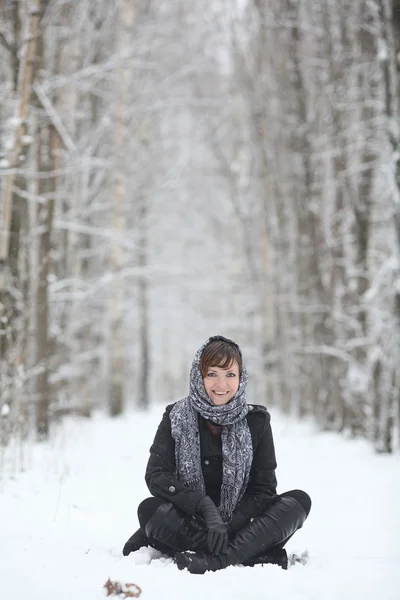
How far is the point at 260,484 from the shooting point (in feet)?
10.0

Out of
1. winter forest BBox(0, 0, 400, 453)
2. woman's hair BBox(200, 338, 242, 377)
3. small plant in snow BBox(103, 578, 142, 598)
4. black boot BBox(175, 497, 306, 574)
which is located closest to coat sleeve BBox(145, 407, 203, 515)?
black boot BBox(175, 497, 306, 574)

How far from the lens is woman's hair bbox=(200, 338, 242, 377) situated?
2941 millimetres

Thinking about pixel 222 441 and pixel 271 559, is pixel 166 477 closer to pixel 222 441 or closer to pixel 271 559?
pixel 222 441

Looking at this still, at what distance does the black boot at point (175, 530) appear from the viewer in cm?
284

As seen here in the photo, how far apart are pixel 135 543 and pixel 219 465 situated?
0.54 meters

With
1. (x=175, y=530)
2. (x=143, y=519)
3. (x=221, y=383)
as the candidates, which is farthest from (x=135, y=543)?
(x=221, y=383)

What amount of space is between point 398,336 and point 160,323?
1828 centimetres

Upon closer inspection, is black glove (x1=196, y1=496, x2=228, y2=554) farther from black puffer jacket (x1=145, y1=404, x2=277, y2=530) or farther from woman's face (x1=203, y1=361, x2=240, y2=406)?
woman's face (x1=203, y1=361, x2=240, y2=406)

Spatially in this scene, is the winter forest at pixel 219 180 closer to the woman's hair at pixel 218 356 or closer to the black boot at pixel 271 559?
the woman's hair at pixel 218 356

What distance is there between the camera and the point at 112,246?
11242 millimetres

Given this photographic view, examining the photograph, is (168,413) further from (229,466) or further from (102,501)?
(102,501)

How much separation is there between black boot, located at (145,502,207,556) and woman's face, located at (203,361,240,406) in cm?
54

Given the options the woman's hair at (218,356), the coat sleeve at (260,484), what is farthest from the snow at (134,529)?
the woman's hair at (218,356)

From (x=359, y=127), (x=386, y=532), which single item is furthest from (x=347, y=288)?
(x=386, y=532)
